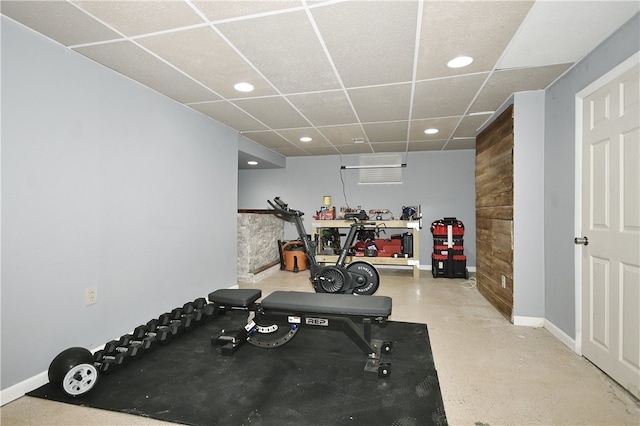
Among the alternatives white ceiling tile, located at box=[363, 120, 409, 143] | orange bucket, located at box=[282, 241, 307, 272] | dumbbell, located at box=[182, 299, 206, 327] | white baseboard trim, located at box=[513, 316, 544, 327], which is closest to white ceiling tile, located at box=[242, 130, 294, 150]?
white ceiling tile, located at box=[363, 120, 409, 143]

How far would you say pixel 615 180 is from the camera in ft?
6.60

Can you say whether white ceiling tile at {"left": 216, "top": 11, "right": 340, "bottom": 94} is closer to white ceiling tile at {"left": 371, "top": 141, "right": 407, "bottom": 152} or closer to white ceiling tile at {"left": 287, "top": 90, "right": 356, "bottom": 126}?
white ceiling tile at {"left": 287, "top": 90, "right": 356, "bottom": 126}

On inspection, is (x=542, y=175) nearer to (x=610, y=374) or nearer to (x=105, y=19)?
(x=610, y=374)

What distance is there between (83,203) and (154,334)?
1.22 meters

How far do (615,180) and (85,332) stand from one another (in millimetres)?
3972

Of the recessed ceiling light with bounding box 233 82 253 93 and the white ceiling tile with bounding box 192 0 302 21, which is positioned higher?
the recessed ceiling light with bounding box 233 82 253 93

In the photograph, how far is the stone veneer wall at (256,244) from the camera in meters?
4.98

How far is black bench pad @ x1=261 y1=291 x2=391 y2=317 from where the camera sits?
2195 mm

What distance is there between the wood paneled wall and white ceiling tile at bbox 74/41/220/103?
3.22 m

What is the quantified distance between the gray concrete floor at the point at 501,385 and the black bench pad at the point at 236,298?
1.13 m

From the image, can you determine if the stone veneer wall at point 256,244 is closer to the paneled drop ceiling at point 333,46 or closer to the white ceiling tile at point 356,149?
the white ceiling tile at point 356,149

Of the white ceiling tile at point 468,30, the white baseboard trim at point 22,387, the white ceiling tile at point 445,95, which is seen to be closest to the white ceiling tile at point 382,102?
the white ceiling tile at point 445,95

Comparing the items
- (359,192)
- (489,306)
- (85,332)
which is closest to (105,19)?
(85,332)

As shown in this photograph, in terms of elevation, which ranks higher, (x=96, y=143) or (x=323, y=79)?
(x=323, y=79)
